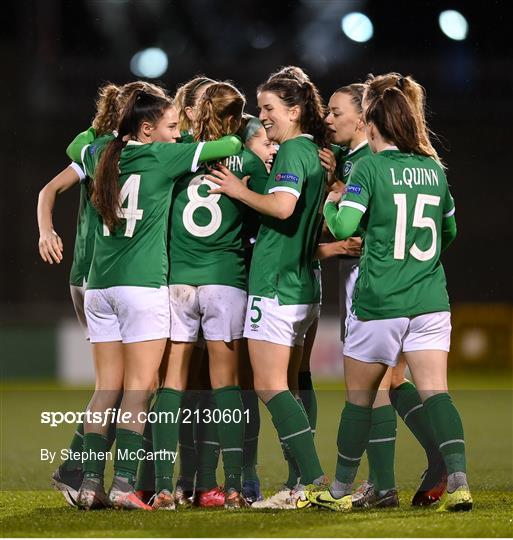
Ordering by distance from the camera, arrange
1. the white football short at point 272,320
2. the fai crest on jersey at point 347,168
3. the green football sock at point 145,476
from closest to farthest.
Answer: the white football short at point 272,320, the green football sock at point 145,476, the fai crest on jersey at point 347,168

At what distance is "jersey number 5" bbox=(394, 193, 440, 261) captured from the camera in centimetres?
440

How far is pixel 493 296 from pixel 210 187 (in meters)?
13.6

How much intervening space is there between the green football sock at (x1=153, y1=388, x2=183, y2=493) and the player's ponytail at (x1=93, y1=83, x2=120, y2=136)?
1223mm

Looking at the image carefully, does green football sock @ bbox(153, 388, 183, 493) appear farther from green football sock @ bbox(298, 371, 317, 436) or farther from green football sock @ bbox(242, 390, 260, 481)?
green football sock @ bbox(298, 371, 317, 436)

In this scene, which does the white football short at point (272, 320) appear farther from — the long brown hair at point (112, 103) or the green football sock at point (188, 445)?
the long brown hair at point (112, 103)

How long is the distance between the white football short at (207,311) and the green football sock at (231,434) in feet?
0.82

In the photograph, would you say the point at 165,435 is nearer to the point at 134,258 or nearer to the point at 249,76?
the point at 134,258

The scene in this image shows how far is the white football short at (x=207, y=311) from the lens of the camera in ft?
15.6

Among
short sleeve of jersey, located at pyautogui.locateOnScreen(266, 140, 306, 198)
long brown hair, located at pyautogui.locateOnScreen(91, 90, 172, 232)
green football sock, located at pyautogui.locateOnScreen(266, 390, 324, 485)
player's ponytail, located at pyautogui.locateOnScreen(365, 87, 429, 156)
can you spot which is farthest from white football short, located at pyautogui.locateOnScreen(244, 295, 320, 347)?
player's ponytail, located at pyautogui.locateOnScreen(365, 87, 429, 156)

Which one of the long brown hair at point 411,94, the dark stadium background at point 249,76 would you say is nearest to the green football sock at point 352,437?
the long brown hair at point 411,94

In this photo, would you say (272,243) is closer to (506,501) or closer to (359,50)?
(506,501)

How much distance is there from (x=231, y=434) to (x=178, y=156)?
120cm

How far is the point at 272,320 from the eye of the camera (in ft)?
15.1

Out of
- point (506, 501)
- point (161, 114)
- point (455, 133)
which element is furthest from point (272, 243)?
point (455, 133)
